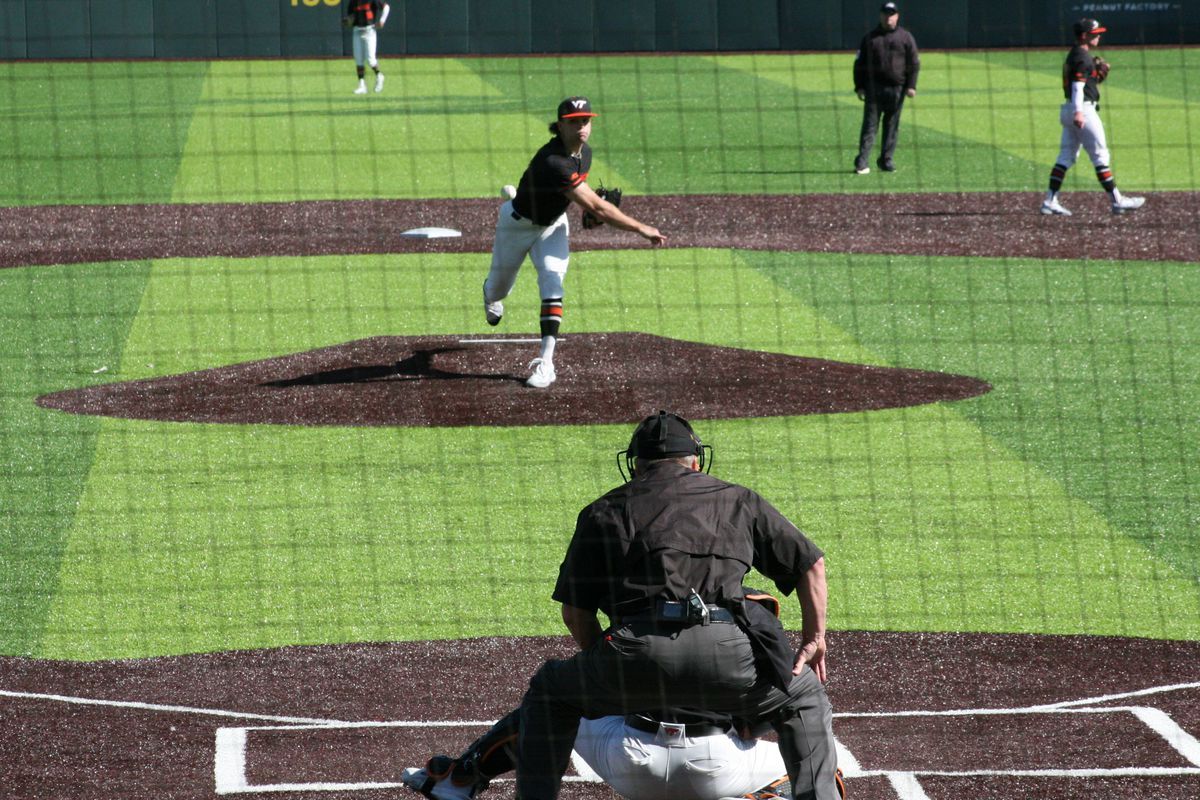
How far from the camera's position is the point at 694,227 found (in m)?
19.1

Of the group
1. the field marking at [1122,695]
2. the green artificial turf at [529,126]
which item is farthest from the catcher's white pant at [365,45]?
the field marking at [1122,695]

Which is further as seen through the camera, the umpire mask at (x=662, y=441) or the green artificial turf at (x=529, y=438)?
the green artificial turf at (x=529, y=438)

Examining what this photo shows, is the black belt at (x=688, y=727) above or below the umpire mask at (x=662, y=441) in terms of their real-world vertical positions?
below

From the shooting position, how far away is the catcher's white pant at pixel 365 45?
31.0m

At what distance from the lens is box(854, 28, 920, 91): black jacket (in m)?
22.1

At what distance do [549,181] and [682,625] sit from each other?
6.44m

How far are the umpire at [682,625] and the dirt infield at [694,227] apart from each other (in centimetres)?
1259

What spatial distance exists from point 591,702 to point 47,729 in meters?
2.35

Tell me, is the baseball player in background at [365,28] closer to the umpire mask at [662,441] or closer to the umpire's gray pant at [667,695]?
the umpire mask at [662,441]

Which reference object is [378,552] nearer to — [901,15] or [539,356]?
[539,356]

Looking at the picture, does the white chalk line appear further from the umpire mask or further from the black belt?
the umpire mask

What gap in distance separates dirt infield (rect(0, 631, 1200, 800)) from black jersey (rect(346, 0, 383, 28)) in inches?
982

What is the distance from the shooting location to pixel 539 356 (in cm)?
1263

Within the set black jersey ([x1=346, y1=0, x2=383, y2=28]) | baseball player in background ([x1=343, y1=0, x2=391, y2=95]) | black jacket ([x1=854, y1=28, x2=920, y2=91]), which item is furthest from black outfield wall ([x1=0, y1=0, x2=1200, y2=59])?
black jacket ([x1=854, y1=28, x2=920, y2=91])
